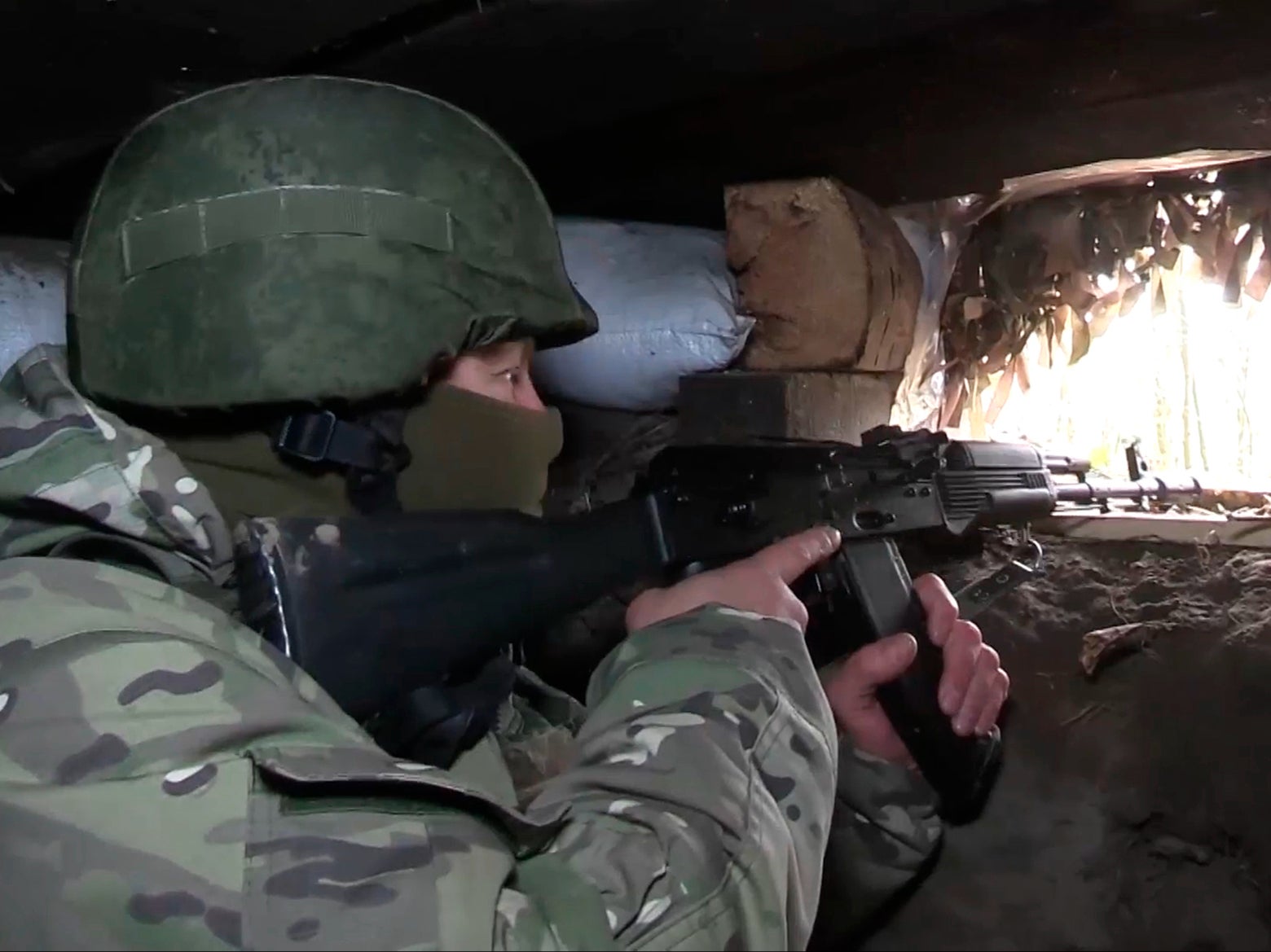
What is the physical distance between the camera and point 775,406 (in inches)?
64.1

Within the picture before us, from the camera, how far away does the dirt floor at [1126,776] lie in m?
1.29

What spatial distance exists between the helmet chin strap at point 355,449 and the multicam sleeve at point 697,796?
0.80 feet

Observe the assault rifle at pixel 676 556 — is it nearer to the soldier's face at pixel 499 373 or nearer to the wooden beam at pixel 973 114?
the soldier's face at pixel 499 373

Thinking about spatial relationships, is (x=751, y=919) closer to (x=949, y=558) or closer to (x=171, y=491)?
(x=171, y=491)

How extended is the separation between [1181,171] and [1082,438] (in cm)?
44

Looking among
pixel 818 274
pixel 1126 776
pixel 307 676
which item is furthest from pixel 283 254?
pixel 1126 776

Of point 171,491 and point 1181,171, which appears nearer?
point 171,491

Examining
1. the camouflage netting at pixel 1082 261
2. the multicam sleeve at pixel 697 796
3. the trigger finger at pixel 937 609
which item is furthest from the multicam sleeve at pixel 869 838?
the camouflage netting at pixel 1082 261

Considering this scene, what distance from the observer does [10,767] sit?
2.39 ft

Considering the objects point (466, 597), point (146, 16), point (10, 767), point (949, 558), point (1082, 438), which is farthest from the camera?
point (1082, 438)

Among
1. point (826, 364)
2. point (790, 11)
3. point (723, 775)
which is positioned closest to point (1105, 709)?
point (826, 364)

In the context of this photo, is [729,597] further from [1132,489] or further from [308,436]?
[1132,489]

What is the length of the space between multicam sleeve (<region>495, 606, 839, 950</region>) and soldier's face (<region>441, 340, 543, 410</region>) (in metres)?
0.27

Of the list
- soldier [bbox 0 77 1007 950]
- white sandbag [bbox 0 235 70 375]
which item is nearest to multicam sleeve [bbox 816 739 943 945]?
soldier [bbox 0 77 1007 950]
